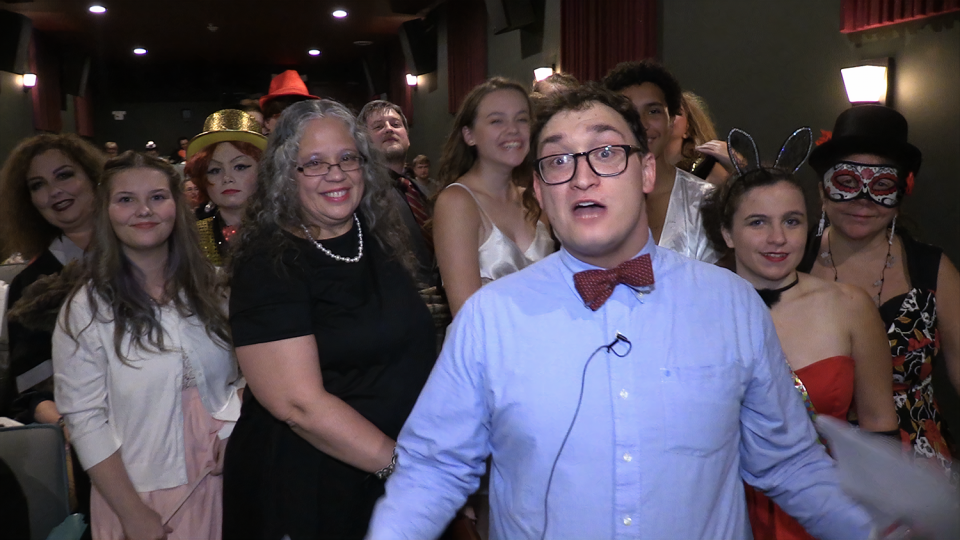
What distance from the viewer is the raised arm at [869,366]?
1.86 meters

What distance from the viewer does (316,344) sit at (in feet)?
5.59

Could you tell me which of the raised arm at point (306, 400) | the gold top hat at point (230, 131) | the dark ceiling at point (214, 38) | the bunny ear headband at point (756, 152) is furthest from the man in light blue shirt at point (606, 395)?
the dark ceiling at point (214, 38)

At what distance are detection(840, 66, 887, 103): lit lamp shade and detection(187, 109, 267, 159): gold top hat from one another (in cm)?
312

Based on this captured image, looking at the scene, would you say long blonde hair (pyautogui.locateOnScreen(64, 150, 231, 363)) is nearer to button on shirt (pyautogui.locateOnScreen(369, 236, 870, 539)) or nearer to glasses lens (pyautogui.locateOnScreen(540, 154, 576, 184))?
button on shirt (pyautogui.locateOnScreen(369, 236, 870, 539))

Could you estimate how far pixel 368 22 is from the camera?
1192cm

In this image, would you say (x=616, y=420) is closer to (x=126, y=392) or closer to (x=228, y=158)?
(x=126, y=392)

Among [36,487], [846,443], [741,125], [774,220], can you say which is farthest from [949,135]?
[36,487]

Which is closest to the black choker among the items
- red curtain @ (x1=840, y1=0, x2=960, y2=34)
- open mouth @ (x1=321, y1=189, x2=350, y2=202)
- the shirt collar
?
the shirt collar

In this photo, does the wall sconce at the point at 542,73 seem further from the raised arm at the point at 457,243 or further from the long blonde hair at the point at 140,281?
the long blonde hair at the point at 140,281

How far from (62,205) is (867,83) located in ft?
12.7

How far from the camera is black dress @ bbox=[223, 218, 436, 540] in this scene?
5.52ft

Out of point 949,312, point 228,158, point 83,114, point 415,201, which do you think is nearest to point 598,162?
point 949,312

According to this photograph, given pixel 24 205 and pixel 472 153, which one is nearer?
pixel 472 153

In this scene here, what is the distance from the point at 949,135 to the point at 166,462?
383 centimetres
